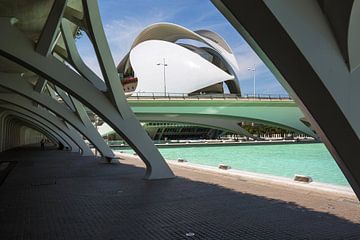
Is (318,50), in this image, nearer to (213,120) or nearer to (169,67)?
(213,120)

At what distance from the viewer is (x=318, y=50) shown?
311 centimetres

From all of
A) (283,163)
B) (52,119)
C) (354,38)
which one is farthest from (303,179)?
(52,119)

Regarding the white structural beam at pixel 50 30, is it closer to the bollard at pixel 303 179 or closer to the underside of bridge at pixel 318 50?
the bollard at pixel 303 179

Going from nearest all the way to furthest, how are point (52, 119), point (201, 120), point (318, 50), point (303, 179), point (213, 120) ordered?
point (318, 50) < point (303, 179) < point (52, 119) < point (201, 120) < point (213, 120)

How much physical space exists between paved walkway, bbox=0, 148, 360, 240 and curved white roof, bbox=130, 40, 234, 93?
2027 inches

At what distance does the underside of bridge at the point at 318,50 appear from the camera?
9.91ft

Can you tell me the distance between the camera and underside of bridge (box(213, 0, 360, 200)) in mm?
3020

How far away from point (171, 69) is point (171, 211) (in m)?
56.5

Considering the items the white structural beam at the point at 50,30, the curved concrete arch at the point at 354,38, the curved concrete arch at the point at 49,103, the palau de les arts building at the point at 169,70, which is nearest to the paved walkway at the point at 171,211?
the curved concrete arch at the point at 354,38

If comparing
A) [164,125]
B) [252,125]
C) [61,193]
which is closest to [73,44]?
[61,193]

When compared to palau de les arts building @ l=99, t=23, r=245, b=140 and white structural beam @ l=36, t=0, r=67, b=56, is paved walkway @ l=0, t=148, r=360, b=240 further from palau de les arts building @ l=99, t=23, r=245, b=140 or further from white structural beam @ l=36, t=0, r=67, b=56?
palau de les arts building @ l=99, t=23, r=245, b=140

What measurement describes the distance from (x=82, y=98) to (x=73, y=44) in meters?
3.11

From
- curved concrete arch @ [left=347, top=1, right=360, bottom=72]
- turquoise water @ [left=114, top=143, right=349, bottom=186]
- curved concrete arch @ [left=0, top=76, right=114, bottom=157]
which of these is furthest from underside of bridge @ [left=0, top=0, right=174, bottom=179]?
Result: curved concrete arch @ [left=347, top=1, right=360, bottom=72]

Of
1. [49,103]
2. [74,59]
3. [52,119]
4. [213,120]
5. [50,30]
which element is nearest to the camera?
[50,30]
